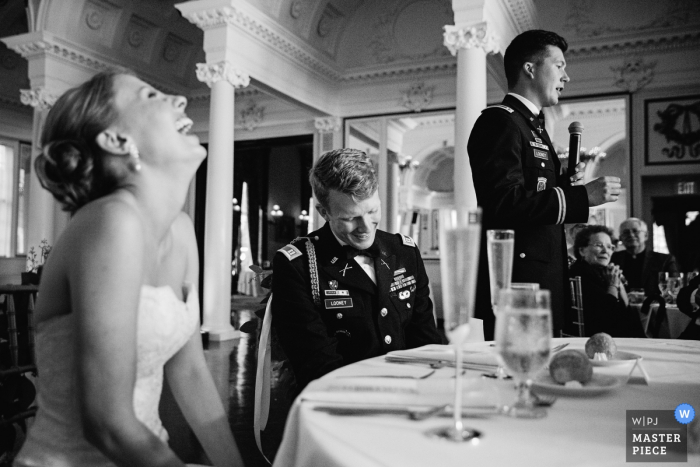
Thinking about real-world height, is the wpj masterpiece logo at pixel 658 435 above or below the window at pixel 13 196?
below

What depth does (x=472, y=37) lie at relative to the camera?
6.11m

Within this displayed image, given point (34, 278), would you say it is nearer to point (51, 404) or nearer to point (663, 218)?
point (51, 404)

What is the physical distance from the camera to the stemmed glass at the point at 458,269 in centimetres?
81

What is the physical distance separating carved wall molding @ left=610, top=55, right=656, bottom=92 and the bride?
28.6 ft

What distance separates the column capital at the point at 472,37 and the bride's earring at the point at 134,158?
18.2 ft

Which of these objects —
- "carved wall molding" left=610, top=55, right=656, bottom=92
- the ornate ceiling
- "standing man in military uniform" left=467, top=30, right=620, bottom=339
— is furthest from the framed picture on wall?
"standing man in military uniform" left=467, top=30, right=620, bottom=339

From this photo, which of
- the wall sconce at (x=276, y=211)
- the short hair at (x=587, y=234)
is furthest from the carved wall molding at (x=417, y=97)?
the short hair at (x=587, y=234)

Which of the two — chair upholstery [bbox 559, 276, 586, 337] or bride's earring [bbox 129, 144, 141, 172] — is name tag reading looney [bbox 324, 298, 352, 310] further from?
chair upholstery [bbox 559, 276, 586, 337]

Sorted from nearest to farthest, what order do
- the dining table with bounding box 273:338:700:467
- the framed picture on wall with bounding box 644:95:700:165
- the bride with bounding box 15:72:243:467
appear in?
the dining table with bounding box 273:338:700:467, the bride with bounding box 15:72:243:467, the framed picture on wall with bounding box 644:95:700:165

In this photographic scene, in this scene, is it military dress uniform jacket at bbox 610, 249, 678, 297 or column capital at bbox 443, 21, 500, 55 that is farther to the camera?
column capital at bbox 443, 21, 500, 55

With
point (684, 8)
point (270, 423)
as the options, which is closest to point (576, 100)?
point (684, 8)

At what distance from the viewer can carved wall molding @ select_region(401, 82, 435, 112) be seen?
989cm

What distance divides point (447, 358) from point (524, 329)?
0.63 m

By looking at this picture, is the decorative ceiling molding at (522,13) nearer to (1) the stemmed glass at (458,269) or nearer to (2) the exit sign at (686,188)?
(2) the exit sign at (686,188)
